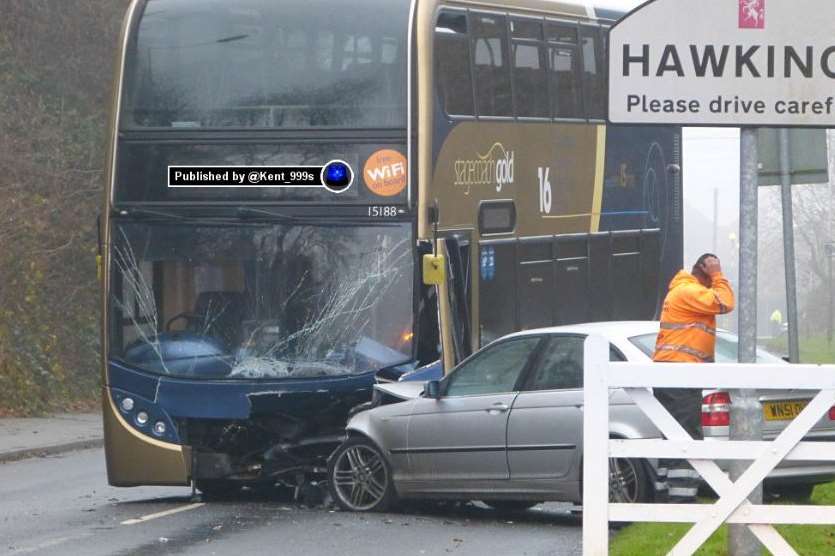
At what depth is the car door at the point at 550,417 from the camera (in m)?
A: 11.8

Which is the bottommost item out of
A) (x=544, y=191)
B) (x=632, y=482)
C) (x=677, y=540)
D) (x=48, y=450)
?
(x=48, y=450)

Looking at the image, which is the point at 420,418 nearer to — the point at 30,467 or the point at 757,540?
the point at 757,540

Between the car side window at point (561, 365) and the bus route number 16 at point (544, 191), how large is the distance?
379 cm

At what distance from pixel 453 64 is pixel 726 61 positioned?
6.07m

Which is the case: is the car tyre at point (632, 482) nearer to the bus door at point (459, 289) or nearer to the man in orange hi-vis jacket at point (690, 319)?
the man in orange hi-vis jacket at point (690, 319)

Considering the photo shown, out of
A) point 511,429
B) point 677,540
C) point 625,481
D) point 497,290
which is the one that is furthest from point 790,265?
point 497,290

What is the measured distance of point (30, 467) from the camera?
20.1 metres

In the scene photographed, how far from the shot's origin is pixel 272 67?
13.8 metres

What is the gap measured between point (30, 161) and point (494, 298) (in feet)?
50.1

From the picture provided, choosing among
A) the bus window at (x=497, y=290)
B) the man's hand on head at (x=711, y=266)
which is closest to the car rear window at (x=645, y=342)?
the man's hand on head at (x=711, y=266)

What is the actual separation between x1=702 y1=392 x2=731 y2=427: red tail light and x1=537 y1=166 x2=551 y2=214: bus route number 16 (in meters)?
4.94

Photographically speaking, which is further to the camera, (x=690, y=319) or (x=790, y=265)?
(x=690, y=319)

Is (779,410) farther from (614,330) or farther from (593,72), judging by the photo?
(593,72)

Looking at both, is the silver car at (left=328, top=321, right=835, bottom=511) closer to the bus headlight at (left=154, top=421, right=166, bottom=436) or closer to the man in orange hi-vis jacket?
the man in orange hi-vis jacket
